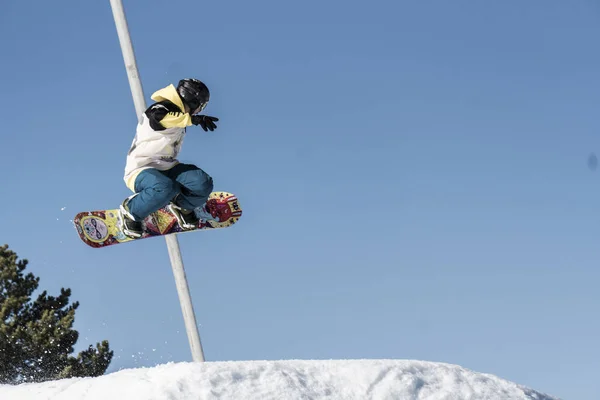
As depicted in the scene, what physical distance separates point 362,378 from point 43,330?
15704 mm

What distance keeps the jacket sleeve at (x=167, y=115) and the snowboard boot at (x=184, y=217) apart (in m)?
1.32

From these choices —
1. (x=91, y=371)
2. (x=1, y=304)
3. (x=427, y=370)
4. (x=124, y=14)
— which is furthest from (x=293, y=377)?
(x=1, y=304)

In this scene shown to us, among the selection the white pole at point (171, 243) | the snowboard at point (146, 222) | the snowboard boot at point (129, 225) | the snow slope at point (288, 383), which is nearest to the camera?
the snow slope at point (288, 383)

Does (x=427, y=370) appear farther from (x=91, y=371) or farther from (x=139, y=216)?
(x=91, y=371)

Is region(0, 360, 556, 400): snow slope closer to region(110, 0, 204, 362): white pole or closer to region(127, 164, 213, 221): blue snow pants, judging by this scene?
region(110, 0, 204, 362): white pole

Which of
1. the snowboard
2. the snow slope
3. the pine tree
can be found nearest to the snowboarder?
the snowboard

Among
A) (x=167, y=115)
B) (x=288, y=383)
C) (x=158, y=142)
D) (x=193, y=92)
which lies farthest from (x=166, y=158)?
(x=288, y=383)

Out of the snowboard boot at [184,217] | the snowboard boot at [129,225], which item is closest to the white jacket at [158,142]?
the snowboard boot at [129,225]

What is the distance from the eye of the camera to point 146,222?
952 centimetres

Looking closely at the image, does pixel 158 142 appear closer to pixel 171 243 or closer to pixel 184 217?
pixel 171 243

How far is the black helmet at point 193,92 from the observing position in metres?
8.27

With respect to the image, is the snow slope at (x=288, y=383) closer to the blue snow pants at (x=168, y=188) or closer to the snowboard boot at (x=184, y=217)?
the blue snow pants at (x=168, y=188)

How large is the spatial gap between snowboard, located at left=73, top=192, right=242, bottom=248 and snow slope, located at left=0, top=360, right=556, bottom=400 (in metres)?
3.76

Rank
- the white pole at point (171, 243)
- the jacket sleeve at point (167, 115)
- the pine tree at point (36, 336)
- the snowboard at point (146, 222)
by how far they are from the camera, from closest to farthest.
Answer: the jacket sleeve at point (167, 115)
the white pole at point (171, 243)
the snowboard at point (146, 222)
the pine tree at point (36, 336)
